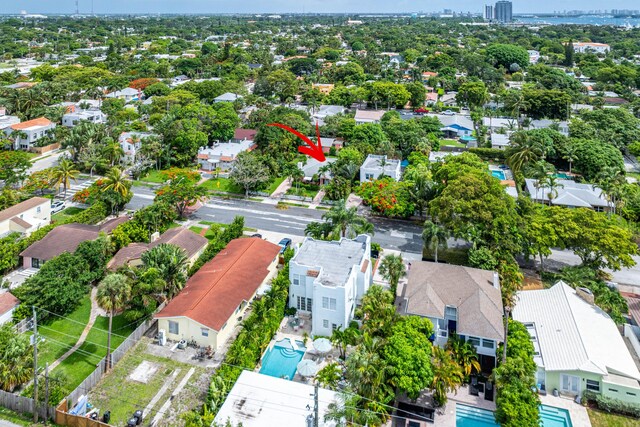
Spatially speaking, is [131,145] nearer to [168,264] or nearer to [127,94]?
[127,94]

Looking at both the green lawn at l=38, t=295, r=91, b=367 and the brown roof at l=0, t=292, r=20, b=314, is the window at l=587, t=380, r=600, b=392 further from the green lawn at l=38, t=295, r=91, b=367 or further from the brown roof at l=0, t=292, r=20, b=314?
the brown roof at l=0, t=292, r=20, b=314

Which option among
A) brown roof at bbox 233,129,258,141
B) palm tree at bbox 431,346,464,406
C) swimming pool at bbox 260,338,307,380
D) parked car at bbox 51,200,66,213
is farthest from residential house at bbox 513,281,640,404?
brown roof at bbox 233,129,258,141

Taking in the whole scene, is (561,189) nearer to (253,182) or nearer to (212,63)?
(253,182)

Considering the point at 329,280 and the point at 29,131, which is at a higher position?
the point at 29,131

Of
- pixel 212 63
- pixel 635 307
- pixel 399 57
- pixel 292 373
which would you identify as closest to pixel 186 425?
pixel 292 373

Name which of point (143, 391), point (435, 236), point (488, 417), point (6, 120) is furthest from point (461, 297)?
point (6, 120)

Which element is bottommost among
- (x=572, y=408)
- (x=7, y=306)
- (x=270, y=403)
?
(x=572, y=408)
